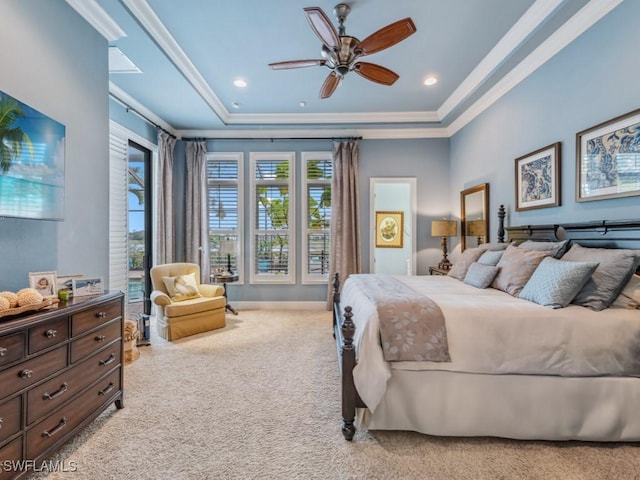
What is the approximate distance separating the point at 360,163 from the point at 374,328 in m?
3.96

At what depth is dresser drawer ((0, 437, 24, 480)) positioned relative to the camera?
1.41 metres

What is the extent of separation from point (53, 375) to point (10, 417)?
261 millimetres

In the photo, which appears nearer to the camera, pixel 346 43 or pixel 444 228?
pixel 346 43

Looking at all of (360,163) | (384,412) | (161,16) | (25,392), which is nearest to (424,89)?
(360,163)

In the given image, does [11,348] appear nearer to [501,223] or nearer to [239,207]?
[239,207]

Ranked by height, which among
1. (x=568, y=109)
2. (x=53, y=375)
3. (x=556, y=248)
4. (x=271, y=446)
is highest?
(x=568, y=109)

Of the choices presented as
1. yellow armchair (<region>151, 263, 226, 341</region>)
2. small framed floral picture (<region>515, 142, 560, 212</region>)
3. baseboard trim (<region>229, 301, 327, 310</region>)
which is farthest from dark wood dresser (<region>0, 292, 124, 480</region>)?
small framed floral picture (<region>515, 142, 560, 212</region>)

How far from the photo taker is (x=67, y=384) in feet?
5.91

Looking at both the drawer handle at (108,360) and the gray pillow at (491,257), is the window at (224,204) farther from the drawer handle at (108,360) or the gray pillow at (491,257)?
the gray pillow at (491,257)

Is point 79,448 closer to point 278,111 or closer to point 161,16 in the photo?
point 161,16

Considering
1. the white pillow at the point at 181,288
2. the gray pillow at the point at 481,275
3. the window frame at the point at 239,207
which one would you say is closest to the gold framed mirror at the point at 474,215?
the gray pillow at the point at 481,275

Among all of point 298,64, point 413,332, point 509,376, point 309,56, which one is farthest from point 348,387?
point 309,56

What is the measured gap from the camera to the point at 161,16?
9.11 feet

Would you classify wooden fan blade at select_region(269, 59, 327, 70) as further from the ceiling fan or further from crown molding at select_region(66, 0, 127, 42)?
crown molding at select_region(66, 0, 127, 42)
